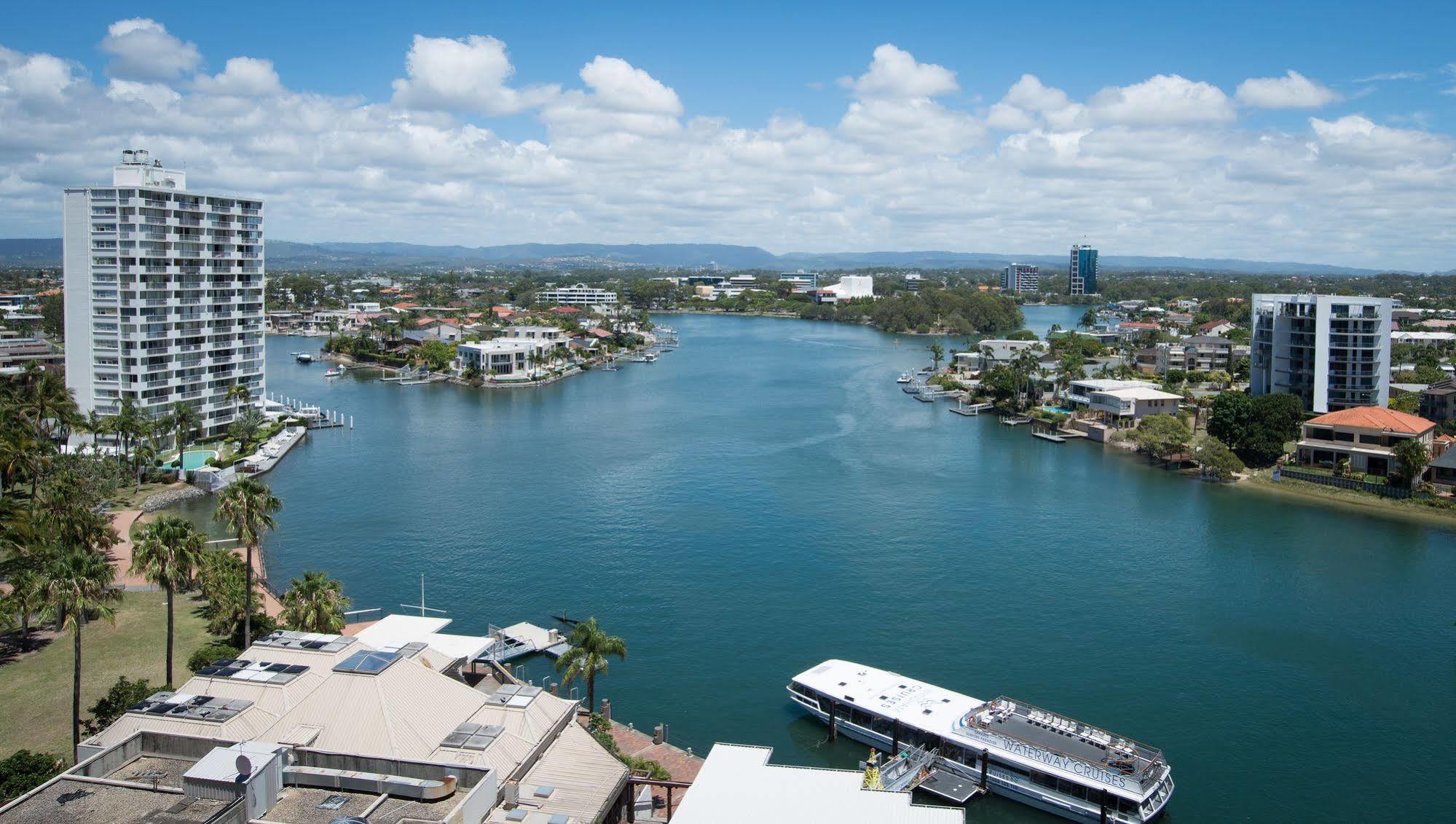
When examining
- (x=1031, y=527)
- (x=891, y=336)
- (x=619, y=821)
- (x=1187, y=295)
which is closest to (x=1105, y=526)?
(x=1031, y=527)

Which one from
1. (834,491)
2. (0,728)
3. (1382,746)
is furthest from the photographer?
(834,491)

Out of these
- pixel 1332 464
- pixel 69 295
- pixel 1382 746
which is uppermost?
pixel 69 295

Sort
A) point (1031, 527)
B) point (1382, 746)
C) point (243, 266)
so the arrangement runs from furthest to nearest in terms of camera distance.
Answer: point (243, 266) → point (1031, 527) → point (1382, 746)

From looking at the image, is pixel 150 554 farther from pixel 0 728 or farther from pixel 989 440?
pixel 989 440

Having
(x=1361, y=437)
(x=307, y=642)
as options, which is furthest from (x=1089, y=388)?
(x=307, y=642)

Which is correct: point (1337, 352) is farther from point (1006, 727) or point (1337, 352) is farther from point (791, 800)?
point (791, 800)

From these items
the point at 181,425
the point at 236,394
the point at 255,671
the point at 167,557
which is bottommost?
the point at 255,671
